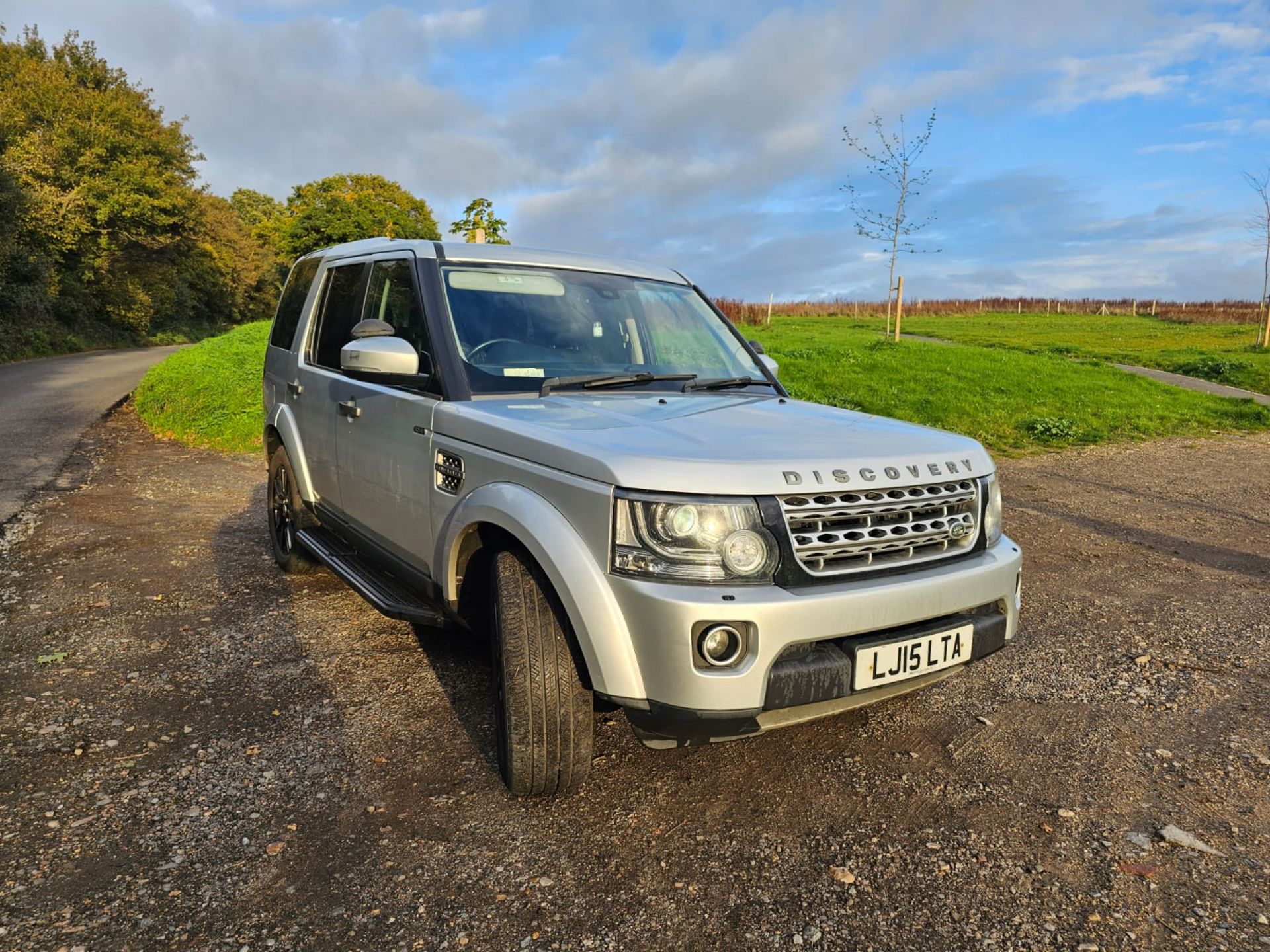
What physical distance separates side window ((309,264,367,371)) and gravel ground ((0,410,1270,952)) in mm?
1455

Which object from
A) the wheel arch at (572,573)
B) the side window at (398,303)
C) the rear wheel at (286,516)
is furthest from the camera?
the rear wheel at (286,516)

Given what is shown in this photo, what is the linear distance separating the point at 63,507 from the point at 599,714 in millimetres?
6184

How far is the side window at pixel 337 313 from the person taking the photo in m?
4.46

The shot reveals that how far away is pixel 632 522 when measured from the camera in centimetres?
244

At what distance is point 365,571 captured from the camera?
13.4 ft

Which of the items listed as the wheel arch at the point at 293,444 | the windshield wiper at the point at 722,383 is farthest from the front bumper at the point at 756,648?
the wheel arch at the point at 293,444

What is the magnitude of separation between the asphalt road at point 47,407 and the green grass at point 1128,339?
22579 mm

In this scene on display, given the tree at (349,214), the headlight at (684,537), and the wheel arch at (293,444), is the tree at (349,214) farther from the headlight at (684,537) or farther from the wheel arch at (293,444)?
the headlight at (684,537)

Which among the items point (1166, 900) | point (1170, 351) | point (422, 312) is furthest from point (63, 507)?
point (1170, 351)

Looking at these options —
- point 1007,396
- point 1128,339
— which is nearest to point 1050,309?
point 1128,339

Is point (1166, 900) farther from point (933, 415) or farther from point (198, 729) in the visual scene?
point (933, 415)

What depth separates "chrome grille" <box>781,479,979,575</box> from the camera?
2512mm

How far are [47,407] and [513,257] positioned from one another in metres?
13.0

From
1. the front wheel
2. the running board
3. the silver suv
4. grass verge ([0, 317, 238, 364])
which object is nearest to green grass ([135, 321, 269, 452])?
the running board
